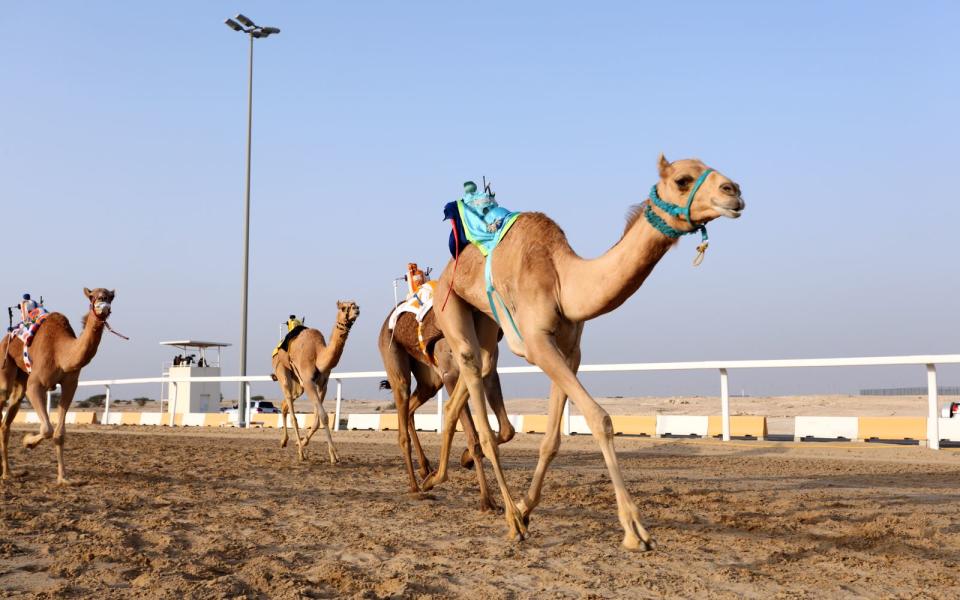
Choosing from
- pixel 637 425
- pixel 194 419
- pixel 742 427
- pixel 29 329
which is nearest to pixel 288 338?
pixel 29 329

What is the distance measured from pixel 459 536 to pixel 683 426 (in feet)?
46.0

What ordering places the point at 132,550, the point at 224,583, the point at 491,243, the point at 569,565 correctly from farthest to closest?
the point at 491,243
the point at 132,550
the point at 569,565
the point at 224,583

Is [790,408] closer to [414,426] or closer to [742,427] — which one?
[742,427]

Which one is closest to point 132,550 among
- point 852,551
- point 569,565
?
point 569,565

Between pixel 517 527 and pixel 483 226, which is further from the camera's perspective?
pixel 483 226

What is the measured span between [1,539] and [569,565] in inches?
158

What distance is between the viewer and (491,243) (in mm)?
7016

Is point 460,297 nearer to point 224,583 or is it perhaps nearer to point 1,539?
point 224,583

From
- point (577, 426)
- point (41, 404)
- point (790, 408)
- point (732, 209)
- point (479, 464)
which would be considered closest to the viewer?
point (732, 209)

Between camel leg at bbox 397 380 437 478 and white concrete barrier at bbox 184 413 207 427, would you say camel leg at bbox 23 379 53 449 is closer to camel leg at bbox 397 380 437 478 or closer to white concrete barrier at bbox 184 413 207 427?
camel leg at bbox 397 380 437 478

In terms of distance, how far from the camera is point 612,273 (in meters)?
5.72

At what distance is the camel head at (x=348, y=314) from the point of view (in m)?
14.7

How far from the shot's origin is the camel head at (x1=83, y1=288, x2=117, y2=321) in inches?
420

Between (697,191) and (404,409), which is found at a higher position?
(697,191)
